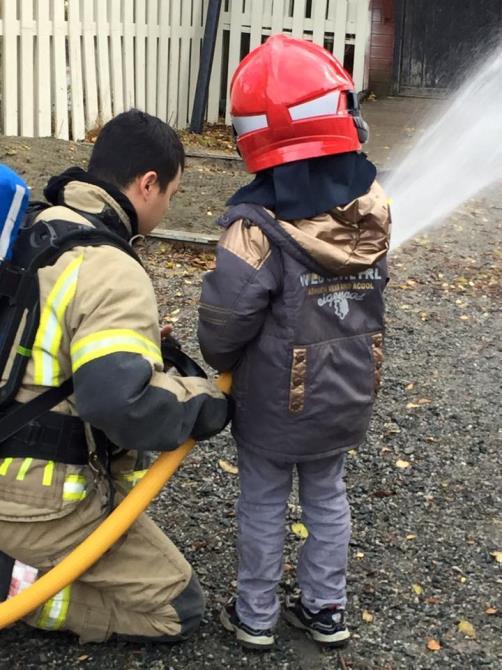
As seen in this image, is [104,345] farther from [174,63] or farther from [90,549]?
[174,63]

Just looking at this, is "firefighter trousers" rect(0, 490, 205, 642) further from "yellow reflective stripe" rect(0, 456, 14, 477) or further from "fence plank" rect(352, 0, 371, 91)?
"fence plank" rect(352, 0, 371, 91)

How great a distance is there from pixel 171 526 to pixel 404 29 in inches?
392

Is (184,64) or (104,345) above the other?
(104,345)

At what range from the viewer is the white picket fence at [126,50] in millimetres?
7961

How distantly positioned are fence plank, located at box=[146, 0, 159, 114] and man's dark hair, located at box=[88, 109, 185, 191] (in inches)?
270

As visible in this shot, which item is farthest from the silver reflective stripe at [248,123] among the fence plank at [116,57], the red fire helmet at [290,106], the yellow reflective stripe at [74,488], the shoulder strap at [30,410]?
the fence plank at [116,57]

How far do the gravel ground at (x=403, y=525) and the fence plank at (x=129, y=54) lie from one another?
4061 mm

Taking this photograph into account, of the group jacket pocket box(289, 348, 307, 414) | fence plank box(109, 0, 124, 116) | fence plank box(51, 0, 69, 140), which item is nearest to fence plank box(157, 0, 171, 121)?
fence plank box(109, 0, 124, 116)

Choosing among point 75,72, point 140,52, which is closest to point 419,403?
point 75,72

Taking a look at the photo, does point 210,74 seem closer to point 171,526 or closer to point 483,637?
point 171,526

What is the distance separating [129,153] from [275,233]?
1.79 ft

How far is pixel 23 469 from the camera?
2590 mm

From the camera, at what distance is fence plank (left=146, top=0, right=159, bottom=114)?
930 centimetres

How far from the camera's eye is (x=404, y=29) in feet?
39.7
